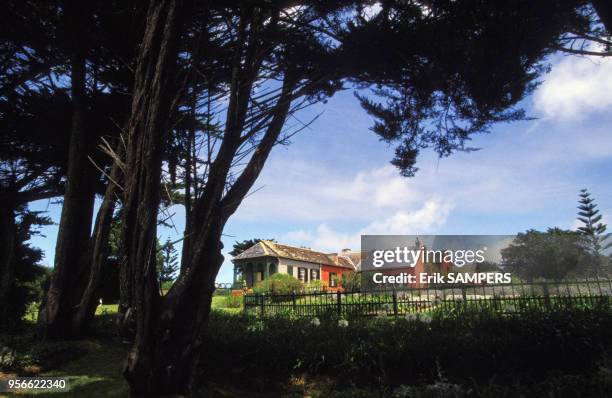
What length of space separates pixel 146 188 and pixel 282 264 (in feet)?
126

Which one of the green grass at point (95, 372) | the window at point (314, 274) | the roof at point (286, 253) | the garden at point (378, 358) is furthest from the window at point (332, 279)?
the garden at point (378, 358)

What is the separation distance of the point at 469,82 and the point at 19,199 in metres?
11.5

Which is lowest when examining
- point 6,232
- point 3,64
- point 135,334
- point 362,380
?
point 362,380

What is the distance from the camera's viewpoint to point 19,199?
34.5 ft

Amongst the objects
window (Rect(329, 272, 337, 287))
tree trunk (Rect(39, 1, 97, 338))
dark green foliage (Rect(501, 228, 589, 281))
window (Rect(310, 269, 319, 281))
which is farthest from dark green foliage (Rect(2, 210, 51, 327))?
dark green foliage (Rect(501, 228, 589, 281))

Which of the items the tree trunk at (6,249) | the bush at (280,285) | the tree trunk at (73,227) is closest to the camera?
the tree trunk at (73,227)

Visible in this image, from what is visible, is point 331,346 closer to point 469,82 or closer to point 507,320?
→ point 507,320

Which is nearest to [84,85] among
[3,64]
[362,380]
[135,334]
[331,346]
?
[3,64]

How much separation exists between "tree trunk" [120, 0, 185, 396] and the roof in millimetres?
36855

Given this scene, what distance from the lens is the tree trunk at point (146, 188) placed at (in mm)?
3385

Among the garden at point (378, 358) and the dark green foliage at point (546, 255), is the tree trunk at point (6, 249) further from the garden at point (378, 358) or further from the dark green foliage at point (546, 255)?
the dark green foliage at point (546, 255)

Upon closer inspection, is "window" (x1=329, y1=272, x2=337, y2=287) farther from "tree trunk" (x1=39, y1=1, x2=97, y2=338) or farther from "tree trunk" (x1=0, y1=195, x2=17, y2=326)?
"tree trunk" (x1=39, y1=1, x2=97, y2=338)

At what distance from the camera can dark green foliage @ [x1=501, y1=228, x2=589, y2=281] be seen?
38.5 metres

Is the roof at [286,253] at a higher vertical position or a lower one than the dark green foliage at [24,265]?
higher
